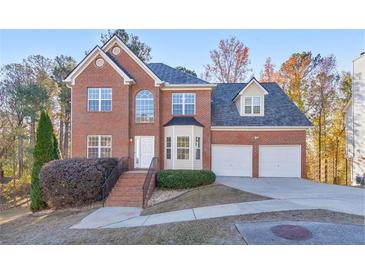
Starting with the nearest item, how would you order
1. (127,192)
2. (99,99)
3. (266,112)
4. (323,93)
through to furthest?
(127,192) < (99,99) < (266,112) < (323,93)

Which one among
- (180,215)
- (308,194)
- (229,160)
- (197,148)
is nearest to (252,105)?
(229,160)

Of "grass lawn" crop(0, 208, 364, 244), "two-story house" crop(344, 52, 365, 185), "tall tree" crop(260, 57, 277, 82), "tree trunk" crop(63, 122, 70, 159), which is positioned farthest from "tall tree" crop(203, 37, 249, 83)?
"grass lawn" crop(0, 208, 364, 244)

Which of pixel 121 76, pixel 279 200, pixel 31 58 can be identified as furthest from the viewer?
pixel 31 58

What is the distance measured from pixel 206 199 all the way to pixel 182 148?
19.1 ft

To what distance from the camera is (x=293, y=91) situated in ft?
88.5

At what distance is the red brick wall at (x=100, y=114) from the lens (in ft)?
52.0

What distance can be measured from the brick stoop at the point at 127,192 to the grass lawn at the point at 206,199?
4.35 feet

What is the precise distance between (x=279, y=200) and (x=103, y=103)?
1228cm

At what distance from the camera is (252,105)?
1777 cm

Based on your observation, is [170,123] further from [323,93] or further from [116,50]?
[323,93]

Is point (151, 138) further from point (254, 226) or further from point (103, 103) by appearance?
point (254, 226)

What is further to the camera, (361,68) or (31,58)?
(31,58)

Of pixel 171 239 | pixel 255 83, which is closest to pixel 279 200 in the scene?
pixel 171 239

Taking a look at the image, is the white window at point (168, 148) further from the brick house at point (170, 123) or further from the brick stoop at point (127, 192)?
the brick stoop at point (127, 192)
